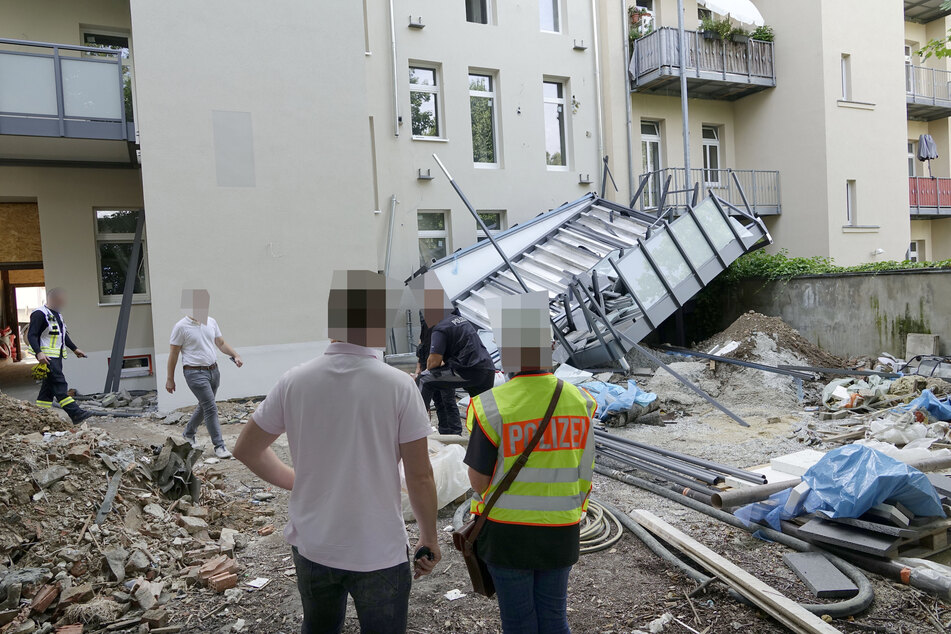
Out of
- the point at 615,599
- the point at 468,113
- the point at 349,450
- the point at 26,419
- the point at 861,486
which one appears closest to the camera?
the point at 349,450

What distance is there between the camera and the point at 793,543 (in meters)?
4.10

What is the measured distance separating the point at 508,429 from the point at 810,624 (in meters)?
1.95

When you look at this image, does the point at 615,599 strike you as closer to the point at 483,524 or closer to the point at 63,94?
the point at 483,524

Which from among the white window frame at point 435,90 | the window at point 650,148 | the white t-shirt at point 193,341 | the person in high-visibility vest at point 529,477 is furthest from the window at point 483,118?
the person in high-visibility vest at point 529,477

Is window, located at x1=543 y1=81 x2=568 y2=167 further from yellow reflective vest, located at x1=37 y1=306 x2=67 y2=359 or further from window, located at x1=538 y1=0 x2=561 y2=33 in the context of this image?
yellow reflective vest, located at x1=37 y1=306 x2=67 y2=359

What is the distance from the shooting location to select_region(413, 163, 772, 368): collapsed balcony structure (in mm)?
10664

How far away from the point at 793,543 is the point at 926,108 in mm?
22049

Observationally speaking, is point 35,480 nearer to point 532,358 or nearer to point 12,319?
point 532,358

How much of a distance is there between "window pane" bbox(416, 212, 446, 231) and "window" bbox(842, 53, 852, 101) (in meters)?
11.8

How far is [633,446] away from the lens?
6.43m

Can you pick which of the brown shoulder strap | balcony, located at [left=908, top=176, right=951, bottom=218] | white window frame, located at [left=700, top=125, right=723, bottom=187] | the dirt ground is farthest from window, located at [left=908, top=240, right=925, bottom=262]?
the brown shoulder strap

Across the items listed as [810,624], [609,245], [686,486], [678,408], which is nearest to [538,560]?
[810,624]

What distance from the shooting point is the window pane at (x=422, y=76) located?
47.2ft

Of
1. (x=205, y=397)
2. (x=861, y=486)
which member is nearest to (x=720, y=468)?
(x=861, y=486)
